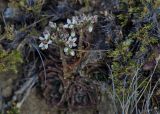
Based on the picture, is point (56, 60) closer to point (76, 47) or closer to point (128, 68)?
point (76, 47)

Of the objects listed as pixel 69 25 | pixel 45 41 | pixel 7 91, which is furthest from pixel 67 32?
pixel 7 91

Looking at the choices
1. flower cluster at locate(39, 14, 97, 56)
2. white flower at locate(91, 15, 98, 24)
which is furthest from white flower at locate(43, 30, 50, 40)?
white flower at locate(91, 15, 98, 24)

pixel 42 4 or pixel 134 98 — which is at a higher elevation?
pixel 42 4

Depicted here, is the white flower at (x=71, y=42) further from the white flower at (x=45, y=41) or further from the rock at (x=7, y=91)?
the rock at (x=7, y=91)

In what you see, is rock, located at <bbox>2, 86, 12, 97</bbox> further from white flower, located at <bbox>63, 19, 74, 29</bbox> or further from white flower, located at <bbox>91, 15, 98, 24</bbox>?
white flower, located at <bbox>91, 15, 98, 24</bbox>

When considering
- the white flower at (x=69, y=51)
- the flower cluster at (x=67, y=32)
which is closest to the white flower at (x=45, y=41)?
the flower cluster at (x=67, y=32)

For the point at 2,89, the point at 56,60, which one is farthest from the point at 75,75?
the point at 2,89

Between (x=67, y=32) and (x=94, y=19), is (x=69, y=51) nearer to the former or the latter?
(x=67, y=32)

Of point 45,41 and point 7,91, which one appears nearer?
point 45,41
